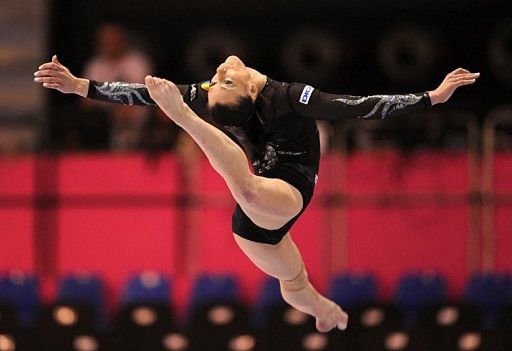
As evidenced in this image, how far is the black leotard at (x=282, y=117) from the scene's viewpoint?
626 cm

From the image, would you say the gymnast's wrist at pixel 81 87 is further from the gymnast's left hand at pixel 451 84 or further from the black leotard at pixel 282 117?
the gymnast's left hand at pixel 451 84

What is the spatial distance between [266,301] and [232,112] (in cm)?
351

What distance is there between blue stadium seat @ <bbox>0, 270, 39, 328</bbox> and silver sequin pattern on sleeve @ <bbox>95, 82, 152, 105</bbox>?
11.0ft

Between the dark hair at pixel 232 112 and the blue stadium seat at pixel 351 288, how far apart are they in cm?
341

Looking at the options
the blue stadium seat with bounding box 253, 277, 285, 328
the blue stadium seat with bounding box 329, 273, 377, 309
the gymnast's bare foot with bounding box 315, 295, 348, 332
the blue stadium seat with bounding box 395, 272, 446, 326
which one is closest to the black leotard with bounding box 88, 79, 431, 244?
the gymnast's bare foot with bounding box 315, 295, 348, 332

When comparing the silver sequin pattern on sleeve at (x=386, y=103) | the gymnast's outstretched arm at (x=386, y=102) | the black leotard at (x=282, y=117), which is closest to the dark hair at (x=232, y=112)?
A: the black leotard at (x=282, y=117)

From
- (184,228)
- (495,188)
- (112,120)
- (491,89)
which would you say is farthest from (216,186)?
(491,89)

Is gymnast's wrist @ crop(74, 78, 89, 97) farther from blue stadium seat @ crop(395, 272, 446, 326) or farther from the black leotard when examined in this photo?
blue stadium seat @ crop(395, 272, 446, 326)

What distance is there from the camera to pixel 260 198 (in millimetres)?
6234

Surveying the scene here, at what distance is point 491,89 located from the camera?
11.6 m

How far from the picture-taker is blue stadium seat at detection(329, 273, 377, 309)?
9.53 metres

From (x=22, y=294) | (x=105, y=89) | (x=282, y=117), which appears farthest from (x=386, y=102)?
(x=22, y=294)

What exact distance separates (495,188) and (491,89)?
2.10 m

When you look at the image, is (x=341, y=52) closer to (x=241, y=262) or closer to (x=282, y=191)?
(x=241, y=262)
